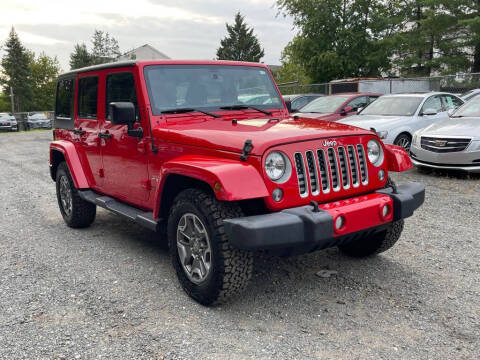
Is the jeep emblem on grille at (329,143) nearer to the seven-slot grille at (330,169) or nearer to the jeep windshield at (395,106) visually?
the seven-slot grille at (330,169)

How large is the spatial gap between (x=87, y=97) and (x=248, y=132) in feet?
8.95

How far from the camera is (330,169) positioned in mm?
3512

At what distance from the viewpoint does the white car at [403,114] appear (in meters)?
10.1

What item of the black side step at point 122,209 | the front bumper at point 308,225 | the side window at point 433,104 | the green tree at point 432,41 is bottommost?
the black side step at point 122,209

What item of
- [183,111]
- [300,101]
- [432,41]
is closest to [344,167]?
[183,111]

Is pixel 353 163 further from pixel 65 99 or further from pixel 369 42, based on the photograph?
pixel 369 42

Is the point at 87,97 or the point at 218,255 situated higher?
the point at 87,97

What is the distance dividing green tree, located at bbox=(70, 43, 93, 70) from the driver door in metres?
74.6

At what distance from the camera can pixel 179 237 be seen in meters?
3.76

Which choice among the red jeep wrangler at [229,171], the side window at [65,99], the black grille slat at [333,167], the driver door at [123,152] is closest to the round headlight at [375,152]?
the red jeep wrangler at [229,171]

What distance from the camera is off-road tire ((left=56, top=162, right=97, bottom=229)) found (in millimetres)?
5730

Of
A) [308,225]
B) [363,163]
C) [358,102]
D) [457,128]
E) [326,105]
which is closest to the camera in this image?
[308,225]

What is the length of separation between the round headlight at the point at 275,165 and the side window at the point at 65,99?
11.7 feet

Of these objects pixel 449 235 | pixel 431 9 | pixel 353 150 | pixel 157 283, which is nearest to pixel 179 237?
pixel 157 283
